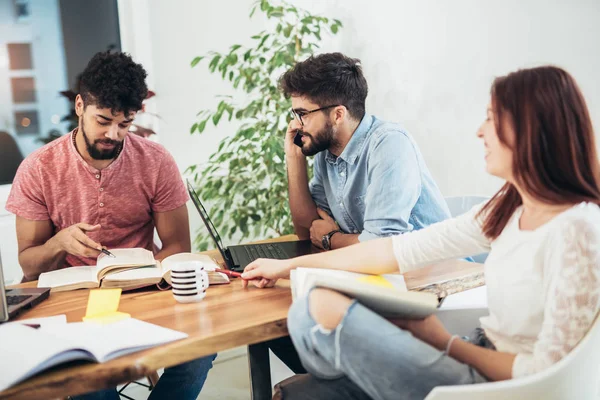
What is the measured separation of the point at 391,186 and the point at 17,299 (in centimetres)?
100

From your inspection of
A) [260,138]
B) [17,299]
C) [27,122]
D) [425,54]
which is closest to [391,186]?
[17,299]

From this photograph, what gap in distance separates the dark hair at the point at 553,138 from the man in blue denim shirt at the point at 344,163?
0.62 meters

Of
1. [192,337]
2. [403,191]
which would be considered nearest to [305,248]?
[403,191]

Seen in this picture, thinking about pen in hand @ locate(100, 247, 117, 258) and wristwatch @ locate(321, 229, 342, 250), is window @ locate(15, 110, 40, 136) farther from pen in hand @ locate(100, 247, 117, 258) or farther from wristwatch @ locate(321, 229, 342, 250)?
wristwatch @ locate(321, 229, 342, 250)

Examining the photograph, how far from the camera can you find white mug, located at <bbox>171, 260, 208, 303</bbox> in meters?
1.39

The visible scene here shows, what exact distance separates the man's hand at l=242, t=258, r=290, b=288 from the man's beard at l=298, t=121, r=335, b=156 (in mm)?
630

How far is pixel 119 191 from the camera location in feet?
6.83

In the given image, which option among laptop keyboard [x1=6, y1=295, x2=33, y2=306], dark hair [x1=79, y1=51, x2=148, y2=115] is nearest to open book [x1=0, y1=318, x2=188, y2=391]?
laptop keyboard [x1=6, y1=295, x2=33, y2=306]

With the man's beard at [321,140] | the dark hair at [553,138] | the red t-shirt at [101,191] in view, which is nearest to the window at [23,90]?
the red t-shirt at [101,191]

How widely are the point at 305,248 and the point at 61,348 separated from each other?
98cm

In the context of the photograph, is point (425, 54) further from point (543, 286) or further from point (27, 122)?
point (27, 122)

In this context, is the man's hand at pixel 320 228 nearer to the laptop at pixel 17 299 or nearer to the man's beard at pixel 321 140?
the man's beard at pixel 321 140

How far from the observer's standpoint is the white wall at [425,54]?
7.20 feet

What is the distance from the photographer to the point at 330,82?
2002mm
